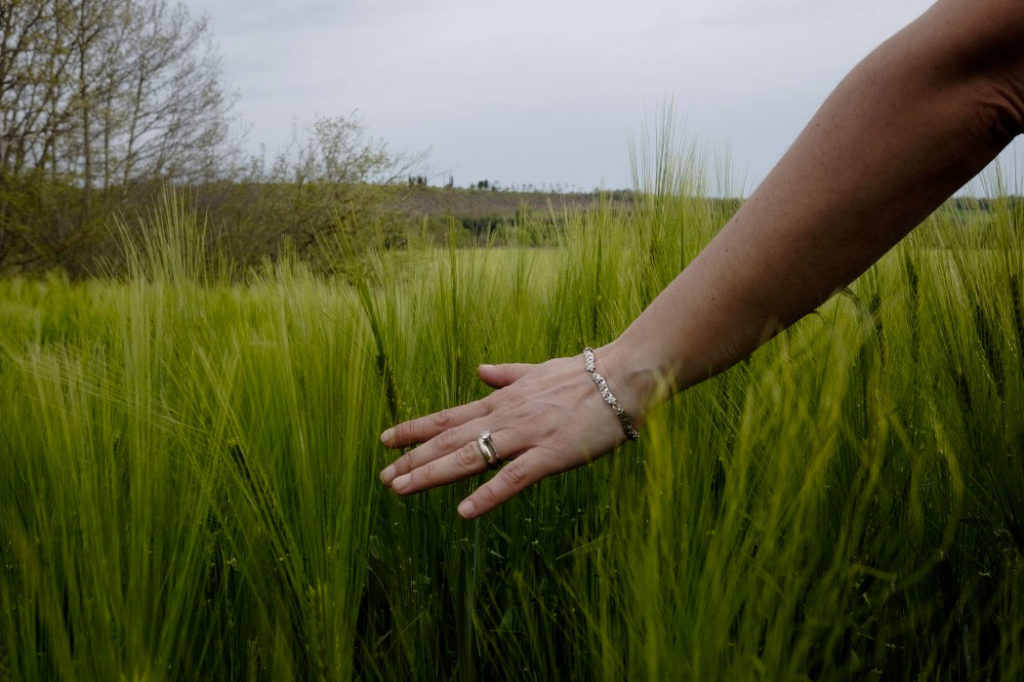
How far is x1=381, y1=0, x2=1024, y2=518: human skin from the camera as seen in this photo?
2.27 ft

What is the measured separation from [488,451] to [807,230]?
0.38 metres

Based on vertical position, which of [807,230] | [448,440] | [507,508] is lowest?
[507,508]

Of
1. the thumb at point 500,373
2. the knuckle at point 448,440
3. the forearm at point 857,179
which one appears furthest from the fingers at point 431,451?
the forearm at point 857,179

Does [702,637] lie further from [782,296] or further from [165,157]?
[165,157]

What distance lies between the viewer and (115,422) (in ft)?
3.18

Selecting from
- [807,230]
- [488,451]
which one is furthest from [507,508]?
[807,230]

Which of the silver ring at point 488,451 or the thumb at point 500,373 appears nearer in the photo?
the silver ring at point 488,451

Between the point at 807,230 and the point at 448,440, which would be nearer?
the point at 807,230

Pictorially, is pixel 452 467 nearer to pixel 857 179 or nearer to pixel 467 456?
pixel 467 456

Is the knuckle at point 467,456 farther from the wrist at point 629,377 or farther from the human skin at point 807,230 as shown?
the wrist at point 629,377

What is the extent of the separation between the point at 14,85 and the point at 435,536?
746 centimetres

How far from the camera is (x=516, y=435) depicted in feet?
2.75

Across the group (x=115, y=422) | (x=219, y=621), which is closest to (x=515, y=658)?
(x=219, y=621)

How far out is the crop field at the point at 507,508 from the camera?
1.90 feet
